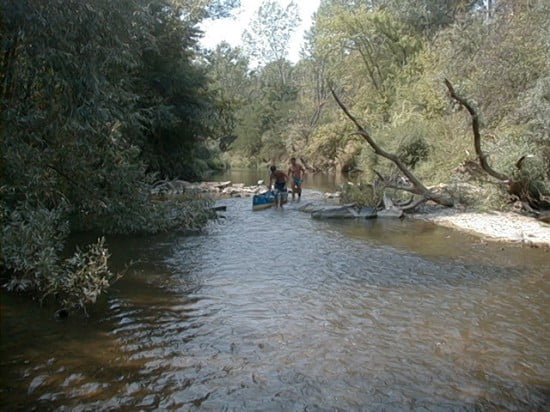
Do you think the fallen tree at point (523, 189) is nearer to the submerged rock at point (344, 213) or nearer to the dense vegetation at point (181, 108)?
the dense vegetation at point (181, 108)

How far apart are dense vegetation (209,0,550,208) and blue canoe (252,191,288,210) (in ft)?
22.5

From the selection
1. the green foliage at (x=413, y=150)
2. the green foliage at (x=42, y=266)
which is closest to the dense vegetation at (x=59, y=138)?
the green foliage at (x=42, y=266)

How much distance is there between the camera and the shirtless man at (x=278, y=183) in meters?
19.0

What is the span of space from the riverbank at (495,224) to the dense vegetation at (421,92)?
3.79ft

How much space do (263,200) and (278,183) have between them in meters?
1.32

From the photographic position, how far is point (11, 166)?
6.64 m

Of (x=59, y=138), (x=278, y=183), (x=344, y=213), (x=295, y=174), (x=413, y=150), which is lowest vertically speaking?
(x=344, y=213)

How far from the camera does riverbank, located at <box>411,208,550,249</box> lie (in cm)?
1235

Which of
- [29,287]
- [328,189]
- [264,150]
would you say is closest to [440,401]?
[29,287]

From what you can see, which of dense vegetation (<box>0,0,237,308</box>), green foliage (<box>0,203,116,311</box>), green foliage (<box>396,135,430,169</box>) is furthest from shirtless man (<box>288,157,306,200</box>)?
green foliage (<box>0,203,116,311</box>)

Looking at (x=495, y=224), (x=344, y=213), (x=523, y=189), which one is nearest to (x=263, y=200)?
(x=344, y=213)

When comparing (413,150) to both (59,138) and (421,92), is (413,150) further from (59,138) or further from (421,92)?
(59,138)

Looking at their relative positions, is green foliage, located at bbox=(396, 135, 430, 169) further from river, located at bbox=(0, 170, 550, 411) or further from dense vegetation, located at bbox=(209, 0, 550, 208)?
river, located at bbox=(0, 170, 550, 411)

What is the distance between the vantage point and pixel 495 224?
554 inches
